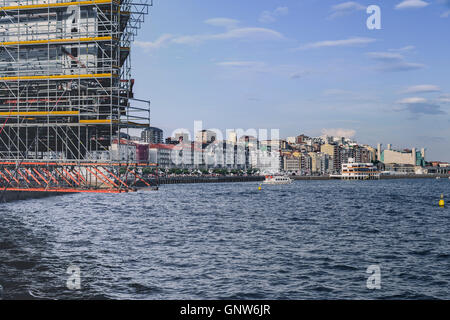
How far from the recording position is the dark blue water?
730 inches

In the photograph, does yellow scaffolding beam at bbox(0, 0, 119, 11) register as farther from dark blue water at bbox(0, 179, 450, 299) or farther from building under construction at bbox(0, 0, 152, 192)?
dark blue water at bbox(0, 179, 450, 299)

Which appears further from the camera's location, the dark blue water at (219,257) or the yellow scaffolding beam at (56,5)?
the yellow scaffolding beam at (56,5)

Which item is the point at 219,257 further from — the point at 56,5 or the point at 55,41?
the point at 56,5

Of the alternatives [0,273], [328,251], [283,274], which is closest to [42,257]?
[0,273]

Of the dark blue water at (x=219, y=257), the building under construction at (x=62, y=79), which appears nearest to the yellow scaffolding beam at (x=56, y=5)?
the building under construction at (x=62, y=79)

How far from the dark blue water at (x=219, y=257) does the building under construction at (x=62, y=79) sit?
2819 cm

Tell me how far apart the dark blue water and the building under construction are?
1110 inches

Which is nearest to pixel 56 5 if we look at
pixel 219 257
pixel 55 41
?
pixel 55 41

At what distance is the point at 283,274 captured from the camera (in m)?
21.3

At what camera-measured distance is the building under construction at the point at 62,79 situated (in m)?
69.5

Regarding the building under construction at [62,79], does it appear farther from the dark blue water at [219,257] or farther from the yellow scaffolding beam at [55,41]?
the dark blue water at [219,257]

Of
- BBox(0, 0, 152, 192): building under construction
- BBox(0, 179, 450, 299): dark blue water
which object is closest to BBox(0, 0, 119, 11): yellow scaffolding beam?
BBox(0, 0, 152, 192): building under construction

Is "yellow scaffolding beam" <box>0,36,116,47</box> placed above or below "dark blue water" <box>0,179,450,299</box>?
above
